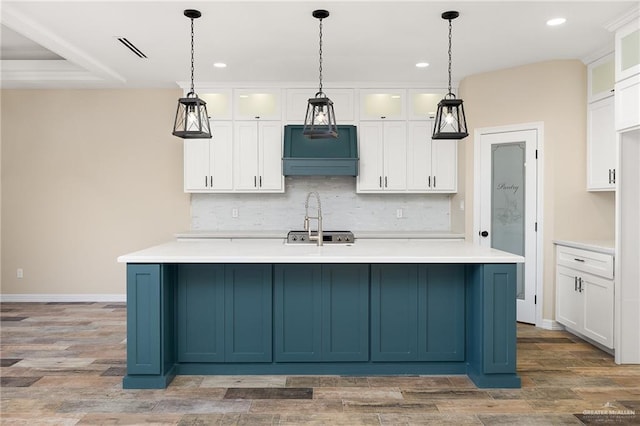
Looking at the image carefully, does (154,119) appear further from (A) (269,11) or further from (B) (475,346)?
(B) (475,346)

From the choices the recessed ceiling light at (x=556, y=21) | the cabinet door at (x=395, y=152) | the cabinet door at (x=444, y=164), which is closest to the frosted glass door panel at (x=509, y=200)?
the cabinet door at (x=444, y=164)

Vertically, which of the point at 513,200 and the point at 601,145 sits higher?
the point at 601,145

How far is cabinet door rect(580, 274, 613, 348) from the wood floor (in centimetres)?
17

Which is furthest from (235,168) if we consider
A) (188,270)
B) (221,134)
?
(188,270)

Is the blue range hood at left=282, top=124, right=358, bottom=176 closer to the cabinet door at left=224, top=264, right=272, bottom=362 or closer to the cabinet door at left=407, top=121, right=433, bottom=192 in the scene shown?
the cabinet door at left=407, top=121, right=433, bottom=192

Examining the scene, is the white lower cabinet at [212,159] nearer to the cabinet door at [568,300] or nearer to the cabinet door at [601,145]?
the cabinet door at [568,300]

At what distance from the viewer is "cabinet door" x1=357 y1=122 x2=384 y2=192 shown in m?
5.71

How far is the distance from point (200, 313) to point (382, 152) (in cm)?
311

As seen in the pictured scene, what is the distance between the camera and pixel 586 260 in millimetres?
4234

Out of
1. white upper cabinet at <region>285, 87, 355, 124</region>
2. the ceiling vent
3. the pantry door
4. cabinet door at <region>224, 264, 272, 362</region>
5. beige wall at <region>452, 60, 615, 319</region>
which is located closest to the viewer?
cabinet door at <region>224, 264, 272, 362</region>

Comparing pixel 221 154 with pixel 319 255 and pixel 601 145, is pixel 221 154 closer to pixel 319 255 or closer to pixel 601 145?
pixel 319 255

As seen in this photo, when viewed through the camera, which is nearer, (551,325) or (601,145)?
(601,145)

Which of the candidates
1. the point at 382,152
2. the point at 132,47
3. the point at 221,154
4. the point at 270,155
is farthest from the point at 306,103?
the point at 132,47

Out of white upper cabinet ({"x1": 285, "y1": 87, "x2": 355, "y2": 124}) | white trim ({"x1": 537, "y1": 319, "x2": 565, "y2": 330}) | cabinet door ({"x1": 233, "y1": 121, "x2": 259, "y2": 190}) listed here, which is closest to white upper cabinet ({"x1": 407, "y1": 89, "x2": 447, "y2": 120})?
white upper cabinet ({"x1": 285, "y1": 87, "x2": 355, "y2": 124})
